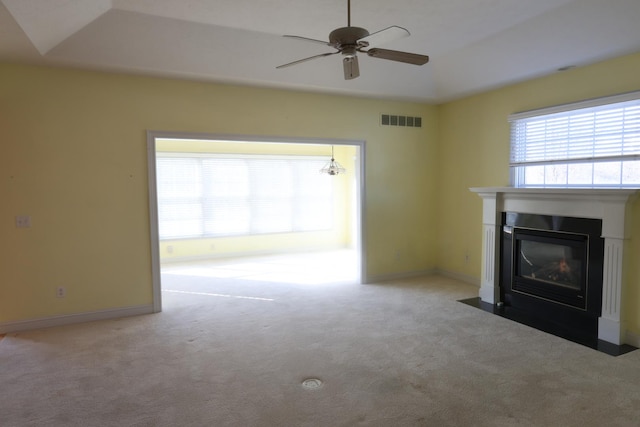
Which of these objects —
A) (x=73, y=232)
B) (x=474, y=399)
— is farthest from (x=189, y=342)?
(x=474, y=399)

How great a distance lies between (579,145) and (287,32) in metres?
3.29

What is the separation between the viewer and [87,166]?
417 cm

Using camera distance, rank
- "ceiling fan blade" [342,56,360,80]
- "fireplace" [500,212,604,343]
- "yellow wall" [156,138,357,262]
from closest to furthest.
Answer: "ceiling fan blade" [342,56,360,80] → "fireplace" [500,212,604,343] → "yellow wall" [156,138,357,262]

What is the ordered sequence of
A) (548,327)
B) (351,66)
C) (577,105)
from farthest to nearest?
(577,105) < (548,327) < (351,66)

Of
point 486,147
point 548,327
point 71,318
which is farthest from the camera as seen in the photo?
point 486,147

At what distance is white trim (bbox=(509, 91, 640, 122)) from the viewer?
11.9 ft

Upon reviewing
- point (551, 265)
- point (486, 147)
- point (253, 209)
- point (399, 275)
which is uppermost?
point (486, 147)

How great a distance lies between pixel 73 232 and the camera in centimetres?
415

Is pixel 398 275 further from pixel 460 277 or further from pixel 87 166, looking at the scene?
pixel 87 166

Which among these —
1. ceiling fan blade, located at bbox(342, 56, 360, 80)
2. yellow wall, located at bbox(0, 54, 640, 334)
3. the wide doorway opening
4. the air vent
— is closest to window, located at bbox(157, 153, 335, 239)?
the wide doorway opening

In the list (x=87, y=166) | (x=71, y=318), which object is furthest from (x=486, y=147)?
(x=71, y=318)

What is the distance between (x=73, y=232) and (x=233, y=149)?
445 cm

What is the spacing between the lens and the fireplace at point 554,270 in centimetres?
375

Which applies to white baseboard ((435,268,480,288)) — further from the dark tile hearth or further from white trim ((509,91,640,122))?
white trim ((509,91,640,122))
